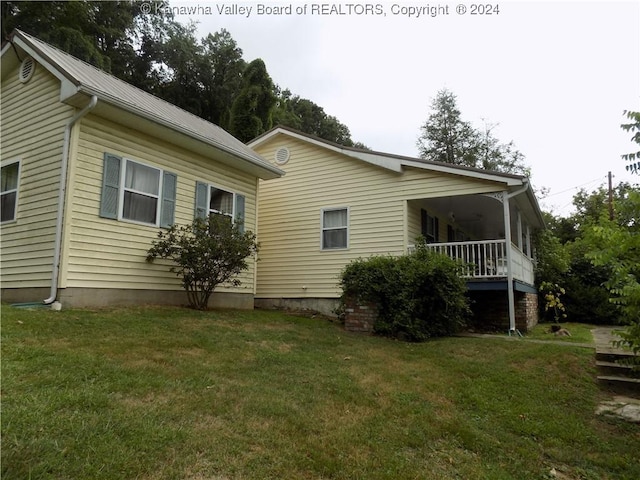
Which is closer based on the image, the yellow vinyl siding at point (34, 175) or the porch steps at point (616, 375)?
the porch steps at point (616, 375)

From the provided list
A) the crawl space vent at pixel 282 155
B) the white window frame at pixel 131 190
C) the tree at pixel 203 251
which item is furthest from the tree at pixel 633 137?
the crawl space vent at pixel 282 155

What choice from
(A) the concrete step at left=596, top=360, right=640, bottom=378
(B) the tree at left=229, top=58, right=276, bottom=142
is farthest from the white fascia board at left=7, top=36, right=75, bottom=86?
(B) the tree at left=229, top=58, right=276, bottom=142

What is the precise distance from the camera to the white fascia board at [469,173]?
392 inches

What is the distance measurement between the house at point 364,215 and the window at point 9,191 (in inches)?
263

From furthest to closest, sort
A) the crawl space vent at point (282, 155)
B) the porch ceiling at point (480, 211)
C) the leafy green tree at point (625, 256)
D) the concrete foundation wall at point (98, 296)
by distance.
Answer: the crawl space vent at point (282, 155)
the porch ceiling at point (480, 211)
the concrete foundation wall at point (98, 296)
the leafy green tree at point (625, 256)

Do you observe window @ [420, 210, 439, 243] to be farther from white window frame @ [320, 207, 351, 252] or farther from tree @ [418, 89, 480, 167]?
tree @ [418, 89, 480, 167]

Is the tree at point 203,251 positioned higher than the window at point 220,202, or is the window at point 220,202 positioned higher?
the window at point 220,202

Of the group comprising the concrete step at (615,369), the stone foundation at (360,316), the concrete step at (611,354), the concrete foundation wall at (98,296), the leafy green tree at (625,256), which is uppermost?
the leafy green tree at (625,256)

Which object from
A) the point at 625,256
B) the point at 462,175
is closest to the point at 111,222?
the point at 625,256

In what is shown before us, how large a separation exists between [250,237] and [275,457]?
656cm

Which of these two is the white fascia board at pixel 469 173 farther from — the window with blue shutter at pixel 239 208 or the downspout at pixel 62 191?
the downspout at pixel 62 191

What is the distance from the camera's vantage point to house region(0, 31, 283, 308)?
7.30 m

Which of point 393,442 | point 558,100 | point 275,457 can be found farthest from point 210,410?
point 558,100

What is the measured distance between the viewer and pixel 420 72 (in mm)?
11117
